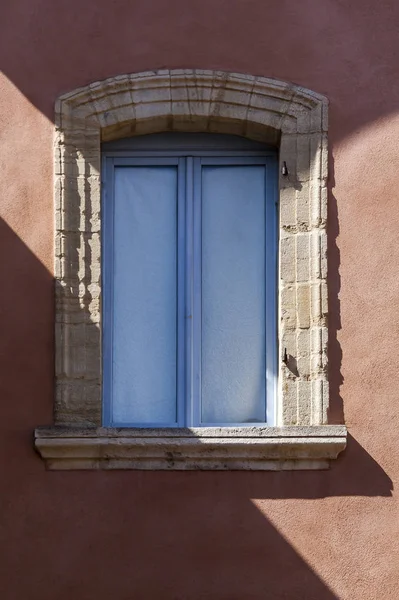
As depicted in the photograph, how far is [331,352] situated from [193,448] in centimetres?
84

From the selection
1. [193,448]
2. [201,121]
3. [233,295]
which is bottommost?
[193,448]

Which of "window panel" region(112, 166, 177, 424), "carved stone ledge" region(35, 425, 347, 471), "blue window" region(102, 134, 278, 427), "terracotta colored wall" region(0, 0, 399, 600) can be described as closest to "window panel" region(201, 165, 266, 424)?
"blue window" region(102, 134, 278, 427)

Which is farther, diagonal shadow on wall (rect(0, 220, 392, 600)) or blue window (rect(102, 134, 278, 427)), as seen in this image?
blue window (rect(102, 134, 278, 427))

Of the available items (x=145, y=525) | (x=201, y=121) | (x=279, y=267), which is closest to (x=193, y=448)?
(x=145, y=525)

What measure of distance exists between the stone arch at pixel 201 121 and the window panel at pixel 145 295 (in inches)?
7.9

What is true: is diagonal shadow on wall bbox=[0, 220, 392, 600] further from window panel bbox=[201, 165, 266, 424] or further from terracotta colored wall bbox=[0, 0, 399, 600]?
window panel bbox=[201, 165, 266, 424]

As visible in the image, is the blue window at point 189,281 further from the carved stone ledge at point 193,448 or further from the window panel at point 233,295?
the carved stone ledge at point 193,448

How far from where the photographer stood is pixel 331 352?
570cm

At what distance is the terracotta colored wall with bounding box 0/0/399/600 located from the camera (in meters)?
5.59

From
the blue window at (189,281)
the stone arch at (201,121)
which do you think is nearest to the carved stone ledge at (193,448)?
the stone arch at (201,121)

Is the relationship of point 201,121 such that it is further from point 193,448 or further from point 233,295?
point 193,448

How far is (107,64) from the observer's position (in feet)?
19.2

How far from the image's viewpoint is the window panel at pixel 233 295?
232 inches

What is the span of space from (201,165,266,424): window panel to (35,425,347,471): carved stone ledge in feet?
0.96
